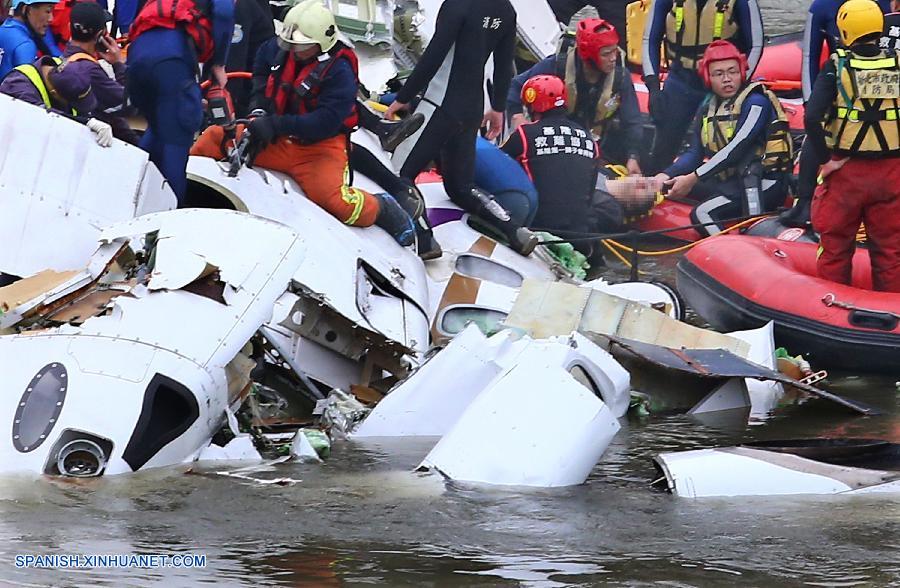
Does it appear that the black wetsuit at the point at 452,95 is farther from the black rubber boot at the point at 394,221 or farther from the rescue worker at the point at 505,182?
the black rubber boot at the point at 394,221

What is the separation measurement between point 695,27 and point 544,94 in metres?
2.42

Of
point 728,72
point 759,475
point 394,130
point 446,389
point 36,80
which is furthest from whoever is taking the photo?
point 728,72

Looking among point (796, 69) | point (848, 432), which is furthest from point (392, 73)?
point (848, 432)

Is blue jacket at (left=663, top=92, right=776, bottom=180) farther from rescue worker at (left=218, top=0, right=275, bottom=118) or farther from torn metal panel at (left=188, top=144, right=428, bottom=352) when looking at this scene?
torn metal panel at (left=188, top=144, right=428, bottom=352)

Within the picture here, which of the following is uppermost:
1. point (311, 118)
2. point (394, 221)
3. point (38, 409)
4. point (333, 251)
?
point (311, 118)

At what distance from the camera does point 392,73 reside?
1426 cm

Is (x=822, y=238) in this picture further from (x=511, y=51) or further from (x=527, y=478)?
(x=527, y=478)

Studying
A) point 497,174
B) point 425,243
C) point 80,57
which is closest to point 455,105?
point 497,174

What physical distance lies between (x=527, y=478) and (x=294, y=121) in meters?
3.14

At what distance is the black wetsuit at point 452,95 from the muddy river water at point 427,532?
13.0ft

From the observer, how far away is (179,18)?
352 inches

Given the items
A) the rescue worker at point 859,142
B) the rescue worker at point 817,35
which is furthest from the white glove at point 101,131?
the rescue worker at point 817,35

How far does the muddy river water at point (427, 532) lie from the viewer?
5688 mm

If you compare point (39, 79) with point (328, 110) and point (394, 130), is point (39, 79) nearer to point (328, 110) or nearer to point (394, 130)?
point (328, 110)
